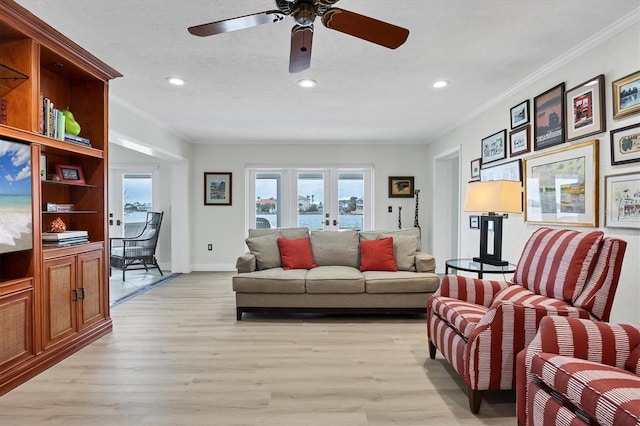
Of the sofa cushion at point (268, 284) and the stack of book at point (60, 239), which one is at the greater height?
the stack of book at point (60, 239)

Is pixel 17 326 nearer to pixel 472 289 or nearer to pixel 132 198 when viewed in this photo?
pixel 472 289

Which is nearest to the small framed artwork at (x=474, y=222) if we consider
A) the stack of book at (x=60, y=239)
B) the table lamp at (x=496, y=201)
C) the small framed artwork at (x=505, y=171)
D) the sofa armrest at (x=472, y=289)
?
the small framed artwork at (x=505, y=171)

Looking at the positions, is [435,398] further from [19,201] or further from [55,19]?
[55,19]

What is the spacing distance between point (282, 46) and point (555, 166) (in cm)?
244

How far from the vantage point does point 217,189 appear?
6.30 metres

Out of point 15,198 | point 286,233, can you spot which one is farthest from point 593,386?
point 286,233

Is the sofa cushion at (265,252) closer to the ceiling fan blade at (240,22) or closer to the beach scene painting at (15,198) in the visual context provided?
the beach scene painting at (15,198)

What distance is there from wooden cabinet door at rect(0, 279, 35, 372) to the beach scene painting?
0.29 m

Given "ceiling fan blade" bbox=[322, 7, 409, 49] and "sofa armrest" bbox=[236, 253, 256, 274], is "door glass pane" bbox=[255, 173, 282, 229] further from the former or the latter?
"ceiling fan blade" bbox=[322, 7, 409, 49]

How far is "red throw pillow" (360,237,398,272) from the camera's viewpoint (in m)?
3.78

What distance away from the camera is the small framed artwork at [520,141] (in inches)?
129

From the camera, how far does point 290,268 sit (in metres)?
3.83

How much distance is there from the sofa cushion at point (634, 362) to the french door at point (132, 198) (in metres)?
6.69

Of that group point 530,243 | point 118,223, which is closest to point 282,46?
point 530,243
